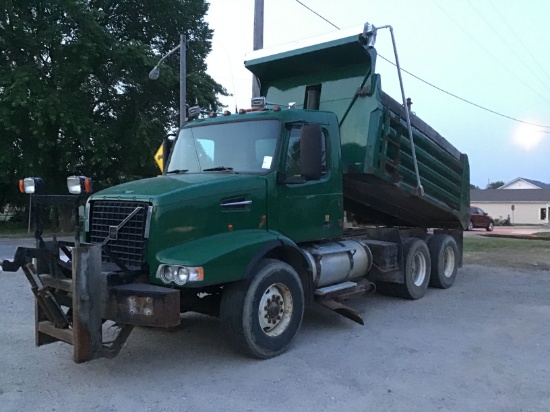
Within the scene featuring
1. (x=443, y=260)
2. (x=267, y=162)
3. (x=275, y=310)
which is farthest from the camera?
(x=443, y=260)

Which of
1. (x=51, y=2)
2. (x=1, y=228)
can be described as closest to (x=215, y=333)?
(x=51, y=2)

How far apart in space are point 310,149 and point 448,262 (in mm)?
5375

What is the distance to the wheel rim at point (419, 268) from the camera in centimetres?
910

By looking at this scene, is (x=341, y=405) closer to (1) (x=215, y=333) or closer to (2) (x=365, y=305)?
(1) (x=215, y=333)

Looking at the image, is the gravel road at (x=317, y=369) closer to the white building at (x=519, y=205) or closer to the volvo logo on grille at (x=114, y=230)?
the volvo logo on grille at (x=114, y=230)

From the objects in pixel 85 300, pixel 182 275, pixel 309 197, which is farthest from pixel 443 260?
pixel 85 300

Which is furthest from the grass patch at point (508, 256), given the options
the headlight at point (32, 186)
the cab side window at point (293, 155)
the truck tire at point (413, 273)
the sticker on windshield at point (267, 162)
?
the headlight at point (32, 186)

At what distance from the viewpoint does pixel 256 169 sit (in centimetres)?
607

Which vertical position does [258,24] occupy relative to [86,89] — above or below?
below

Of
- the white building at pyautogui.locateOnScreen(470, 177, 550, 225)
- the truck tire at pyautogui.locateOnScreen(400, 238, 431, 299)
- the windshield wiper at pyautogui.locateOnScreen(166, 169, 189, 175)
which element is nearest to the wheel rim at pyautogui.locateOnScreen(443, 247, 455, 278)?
the truck tire at pyautogui.locateOnScreen(400, 238, 431, 299)

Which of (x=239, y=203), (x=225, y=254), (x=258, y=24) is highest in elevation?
(x=258, y=24)

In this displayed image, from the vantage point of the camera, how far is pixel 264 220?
599 cm

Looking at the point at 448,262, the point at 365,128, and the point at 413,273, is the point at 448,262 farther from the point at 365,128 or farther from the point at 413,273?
the point at 365,128

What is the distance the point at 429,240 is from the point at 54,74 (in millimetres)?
19070
